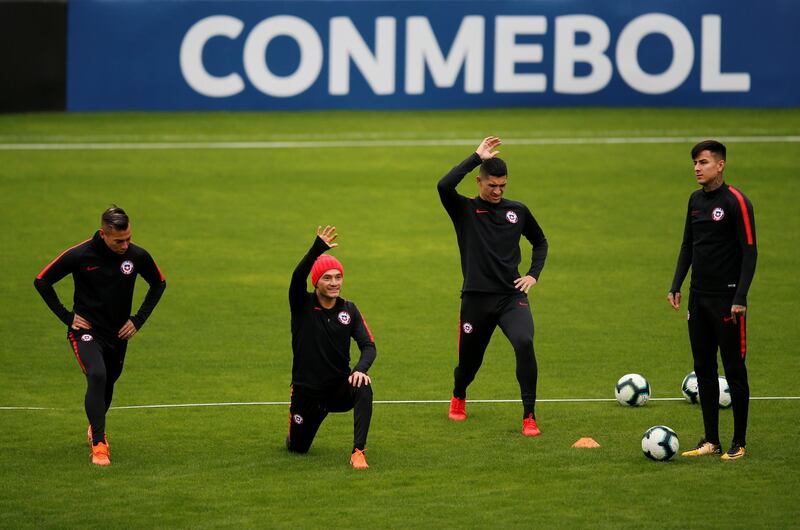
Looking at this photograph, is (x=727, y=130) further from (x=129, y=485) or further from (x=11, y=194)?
(x=129, y=485)

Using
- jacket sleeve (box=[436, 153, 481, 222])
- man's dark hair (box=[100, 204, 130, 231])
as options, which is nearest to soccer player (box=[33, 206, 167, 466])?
man's dark hair (box=[100, 204, 130, 231])

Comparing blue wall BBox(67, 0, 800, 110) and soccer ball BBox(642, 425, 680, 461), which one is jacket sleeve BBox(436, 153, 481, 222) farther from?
blue wall BBox(67, 0, 800, 110)

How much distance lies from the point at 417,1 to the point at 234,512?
2077 centimetres

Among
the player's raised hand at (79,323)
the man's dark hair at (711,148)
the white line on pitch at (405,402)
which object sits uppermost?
the man's dark hair at (711,148)

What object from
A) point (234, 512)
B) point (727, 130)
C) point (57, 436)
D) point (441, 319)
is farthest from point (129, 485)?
point (727, 130)

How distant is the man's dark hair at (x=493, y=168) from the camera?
40.8ft

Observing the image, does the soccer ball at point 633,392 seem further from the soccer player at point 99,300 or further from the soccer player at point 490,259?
the soccer player at point 99,300

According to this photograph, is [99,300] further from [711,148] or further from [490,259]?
[711,148]

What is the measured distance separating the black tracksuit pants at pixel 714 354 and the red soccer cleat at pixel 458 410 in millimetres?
2676

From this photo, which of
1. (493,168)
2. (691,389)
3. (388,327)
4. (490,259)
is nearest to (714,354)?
(490,259)

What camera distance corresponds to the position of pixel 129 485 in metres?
10.9

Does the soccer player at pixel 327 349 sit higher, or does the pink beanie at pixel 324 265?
the pink beanie at pixel 324 265

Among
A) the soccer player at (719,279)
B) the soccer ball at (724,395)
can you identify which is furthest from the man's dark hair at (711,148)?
the soccer ball at (724,395)

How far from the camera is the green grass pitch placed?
34.7 feet
